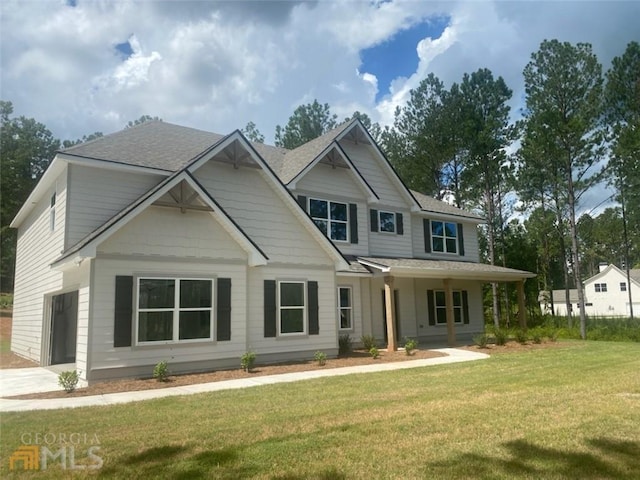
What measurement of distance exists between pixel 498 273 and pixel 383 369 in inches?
398

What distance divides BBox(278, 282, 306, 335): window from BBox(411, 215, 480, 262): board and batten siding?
8620 mm

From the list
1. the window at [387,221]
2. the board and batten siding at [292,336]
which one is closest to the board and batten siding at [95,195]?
the board and batten siding at [292,336]

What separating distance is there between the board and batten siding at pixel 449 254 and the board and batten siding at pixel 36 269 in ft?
47.2

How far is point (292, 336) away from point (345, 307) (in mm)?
4342

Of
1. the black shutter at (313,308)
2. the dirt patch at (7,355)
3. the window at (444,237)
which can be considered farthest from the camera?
the window at (444,237)

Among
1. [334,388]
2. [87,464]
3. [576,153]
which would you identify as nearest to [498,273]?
[576,153]

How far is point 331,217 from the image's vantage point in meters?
18.4

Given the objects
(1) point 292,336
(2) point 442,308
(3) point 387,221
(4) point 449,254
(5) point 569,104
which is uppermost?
(5) point 569,104

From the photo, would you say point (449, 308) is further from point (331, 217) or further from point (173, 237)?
point (173, 237)

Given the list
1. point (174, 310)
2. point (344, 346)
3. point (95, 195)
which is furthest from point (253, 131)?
point (174, 310)

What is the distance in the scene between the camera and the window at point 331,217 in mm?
17969

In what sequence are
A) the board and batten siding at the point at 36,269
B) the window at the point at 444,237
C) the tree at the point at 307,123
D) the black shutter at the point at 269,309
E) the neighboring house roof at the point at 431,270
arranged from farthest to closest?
1. the tree at the point at 307,123
2. the window at the point at 444,237
3. the neighboring house roof at the point at 431,270
4. the black shutter at the point at 269,309
5. the board and batten siding at the point at 36,269

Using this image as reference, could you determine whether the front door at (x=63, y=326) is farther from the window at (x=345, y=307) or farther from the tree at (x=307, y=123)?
the tree at (x=307, y=123)

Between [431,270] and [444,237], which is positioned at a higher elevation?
[444,237]
